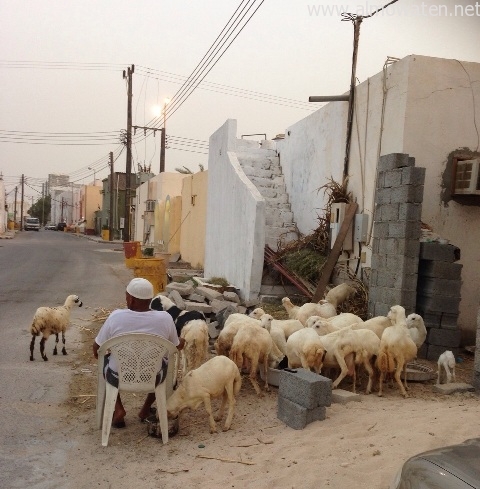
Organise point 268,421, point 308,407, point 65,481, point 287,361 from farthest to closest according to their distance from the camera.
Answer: point 287,361
point 268,421
point 308,407
point 65,481

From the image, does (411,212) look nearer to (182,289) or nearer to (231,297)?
(231,297)

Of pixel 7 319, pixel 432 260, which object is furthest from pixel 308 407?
pixel 7 319

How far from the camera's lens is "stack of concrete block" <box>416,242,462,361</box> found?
299 inches

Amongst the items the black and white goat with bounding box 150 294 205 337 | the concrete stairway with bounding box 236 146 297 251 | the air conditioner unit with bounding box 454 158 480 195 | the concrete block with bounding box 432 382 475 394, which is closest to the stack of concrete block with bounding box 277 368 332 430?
the black and white goat with bounding box 150 294 205 337

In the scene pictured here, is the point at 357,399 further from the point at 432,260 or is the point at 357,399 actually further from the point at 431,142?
the point at 431,142

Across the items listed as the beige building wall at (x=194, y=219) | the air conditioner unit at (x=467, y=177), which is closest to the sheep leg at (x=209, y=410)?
the air conditioner unit at (x=467, y=177)

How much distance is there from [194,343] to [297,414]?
1659 millimetres

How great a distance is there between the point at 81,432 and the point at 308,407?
2.16 m

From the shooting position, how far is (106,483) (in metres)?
4.00

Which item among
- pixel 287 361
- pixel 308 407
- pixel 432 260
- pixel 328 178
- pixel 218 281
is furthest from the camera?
pixel 218 281

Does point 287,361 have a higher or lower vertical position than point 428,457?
lower

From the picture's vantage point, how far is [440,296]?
7.62m

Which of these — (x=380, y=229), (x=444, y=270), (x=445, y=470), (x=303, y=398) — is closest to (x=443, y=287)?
(x=444, y=270)

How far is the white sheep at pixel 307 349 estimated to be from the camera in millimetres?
5707
